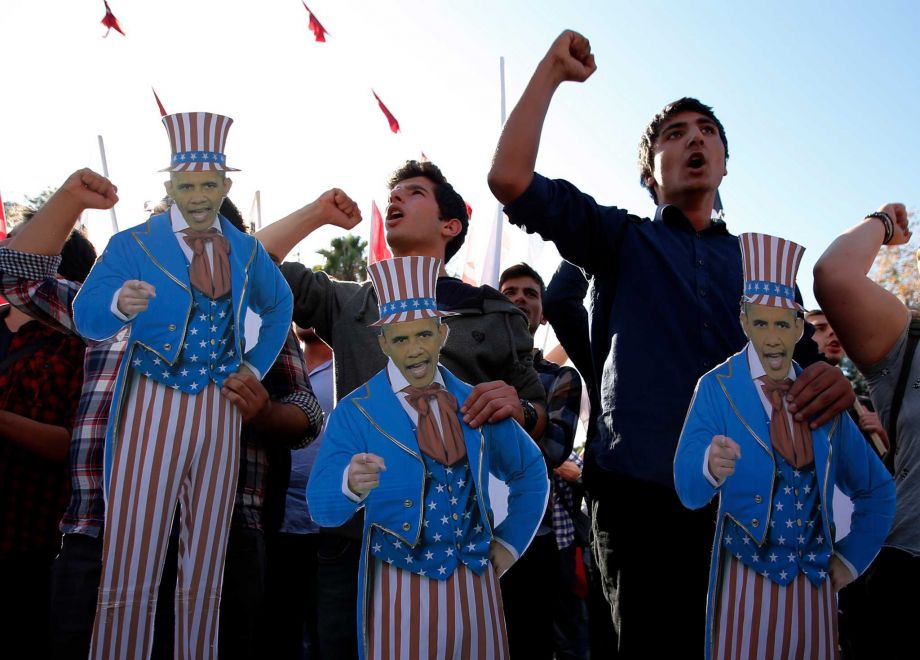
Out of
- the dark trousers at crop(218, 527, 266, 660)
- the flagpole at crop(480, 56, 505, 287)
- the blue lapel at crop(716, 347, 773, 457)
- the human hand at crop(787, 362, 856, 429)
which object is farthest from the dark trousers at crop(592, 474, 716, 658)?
the flagpole at crop(480, 56, 505, 287)

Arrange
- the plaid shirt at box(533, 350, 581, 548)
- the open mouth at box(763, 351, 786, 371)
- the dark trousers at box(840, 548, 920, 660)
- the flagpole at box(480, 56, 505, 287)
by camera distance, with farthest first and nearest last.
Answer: the flagpole at box(480, 56, 505, 287) → the plaid shirt at box(533, 350, 581, 548) → the dark trousers at box(840, 548, 920, 660) → the open mouth at box(763, 351, 786, 371)

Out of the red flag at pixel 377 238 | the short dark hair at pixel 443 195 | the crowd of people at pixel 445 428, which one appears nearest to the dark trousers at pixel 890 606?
the crowd of people at pixel 445 428

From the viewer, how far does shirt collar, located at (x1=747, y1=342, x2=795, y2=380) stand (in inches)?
102

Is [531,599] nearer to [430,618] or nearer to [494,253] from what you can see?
[430,618]

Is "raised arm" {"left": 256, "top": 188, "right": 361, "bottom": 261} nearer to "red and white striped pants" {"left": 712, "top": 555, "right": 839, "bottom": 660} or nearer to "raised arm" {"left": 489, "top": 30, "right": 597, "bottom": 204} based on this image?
"raised arm" {"left": 489, "top": 30, "right": 597, "bottom": 204}

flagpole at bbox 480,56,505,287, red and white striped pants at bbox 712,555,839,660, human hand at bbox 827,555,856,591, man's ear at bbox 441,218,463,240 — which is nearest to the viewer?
red and white striped pants at bbox 712,555,839,660

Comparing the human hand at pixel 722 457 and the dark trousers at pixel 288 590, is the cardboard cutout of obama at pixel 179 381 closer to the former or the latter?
the human hand at pixel 722 457

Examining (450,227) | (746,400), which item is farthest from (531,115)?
(746,400)

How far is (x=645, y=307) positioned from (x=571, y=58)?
33.5 inches

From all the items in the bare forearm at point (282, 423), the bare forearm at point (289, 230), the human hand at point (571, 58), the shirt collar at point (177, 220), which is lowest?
the bare forearm at point (282, 423)

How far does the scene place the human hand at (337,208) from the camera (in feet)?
10.2

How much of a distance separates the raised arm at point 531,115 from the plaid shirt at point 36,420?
5.98 ft

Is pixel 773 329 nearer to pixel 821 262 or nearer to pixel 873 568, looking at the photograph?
pixel 821 262

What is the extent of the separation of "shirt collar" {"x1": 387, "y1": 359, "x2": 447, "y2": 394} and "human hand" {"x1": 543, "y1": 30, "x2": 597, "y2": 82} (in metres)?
1.05
